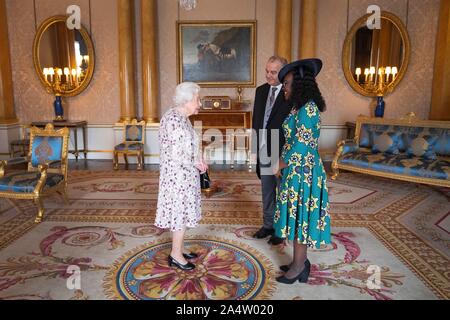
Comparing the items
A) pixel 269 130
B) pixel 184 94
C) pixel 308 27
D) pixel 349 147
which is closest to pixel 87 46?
pixel 308 27

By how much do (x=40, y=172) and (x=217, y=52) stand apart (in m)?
4.45

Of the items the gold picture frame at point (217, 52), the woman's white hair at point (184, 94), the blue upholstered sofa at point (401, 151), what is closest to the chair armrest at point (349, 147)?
the blue upholstered sofa at point (401, 151)

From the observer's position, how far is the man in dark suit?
3104 mm

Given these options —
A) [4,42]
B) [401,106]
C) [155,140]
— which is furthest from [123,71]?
[401,106]

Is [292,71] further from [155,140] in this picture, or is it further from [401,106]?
[401,106]

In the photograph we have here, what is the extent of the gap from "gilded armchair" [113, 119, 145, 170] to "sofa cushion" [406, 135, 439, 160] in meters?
4.59

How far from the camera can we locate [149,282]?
2.68 metres

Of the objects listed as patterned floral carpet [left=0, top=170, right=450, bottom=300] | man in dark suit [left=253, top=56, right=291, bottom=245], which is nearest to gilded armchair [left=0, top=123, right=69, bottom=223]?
patterned floral carpet [left=0, top=170, right=450, bottom=300]

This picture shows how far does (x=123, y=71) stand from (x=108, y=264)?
202 inches

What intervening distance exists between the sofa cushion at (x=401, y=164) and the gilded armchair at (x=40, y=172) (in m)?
4.09

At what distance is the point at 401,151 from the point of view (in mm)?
5590

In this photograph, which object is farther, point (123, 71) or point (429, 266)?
point (123, 71)

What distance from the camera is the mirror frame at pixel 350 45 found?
23.2 ft

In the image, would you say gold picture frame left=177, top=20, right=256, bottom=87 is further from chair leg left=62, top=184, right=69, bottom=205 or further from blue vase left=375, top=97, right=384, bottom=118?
chair leg left=62, top=184, right=69, bottom=205
